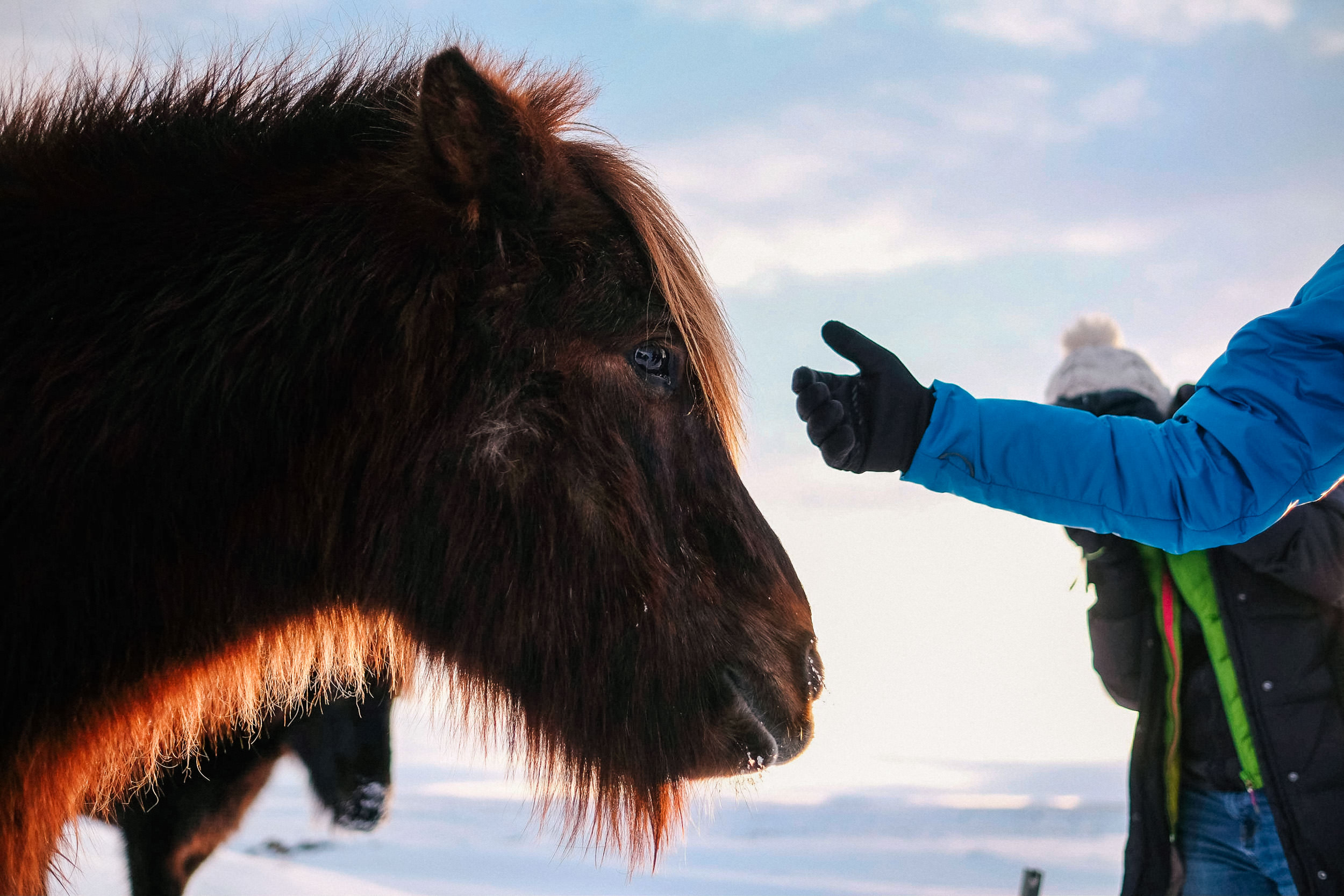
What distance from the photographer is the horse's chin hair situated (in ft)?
4.55

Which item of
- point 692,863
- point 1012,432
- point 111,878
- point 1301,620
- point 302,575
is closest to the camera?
point 302,575

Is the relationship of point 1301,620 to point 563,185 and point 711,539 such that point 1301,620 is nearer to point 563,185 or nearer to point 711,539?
point 711,539

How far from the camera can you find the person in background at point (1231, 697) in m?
1.94

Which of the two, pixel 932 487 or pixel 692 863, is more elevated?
pixel 932 487

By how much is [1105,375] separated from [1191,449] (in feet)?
3.83

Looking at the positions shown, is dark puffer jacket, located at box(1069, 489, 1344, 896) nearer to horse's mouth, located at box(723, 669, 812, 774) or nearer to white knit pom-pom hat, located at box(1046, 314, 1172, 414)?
white knit pom-pom hat, located at box(1046, 314, 1172, 414)

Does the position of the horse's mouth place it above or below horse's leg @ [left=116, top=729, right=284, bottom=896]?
above

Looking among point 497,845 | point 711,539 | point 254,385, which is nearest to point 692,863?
point 497,845

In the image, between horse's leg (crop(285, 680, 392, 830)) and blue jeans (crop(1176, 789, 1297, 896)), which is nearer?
blue jeans (crop(1176, 789, 1297, 896))

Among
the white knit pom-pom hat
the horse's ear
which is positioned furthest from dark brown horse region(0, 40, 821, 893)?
the white knit pom-pom hat

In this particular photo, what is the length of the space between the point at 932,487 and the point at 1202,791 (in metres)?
1.28

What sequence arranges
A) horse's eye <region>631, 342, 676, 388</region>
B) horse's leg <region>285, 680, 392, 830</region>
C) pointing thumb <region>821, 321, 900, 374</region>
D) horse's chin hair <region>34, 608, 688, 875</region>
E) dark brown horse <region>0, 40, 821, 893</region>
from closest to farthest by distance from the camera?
dark brown horse <region>0, 40, 821, 893</region>, horse's chin hair <region>34, 608, 688, 875</region>, horse's eye <region>631, 342, 676, 388</region>, pointing thumb <region>821, 321, 900, 374</region>, horse's leg <region>285, 680, 392, 830</region>

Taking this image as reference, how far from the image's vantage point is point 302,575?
1.43 m

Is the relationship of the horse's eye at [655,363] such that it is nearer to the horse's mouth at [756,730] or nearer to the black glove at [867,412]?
the black glove at [867,412]
